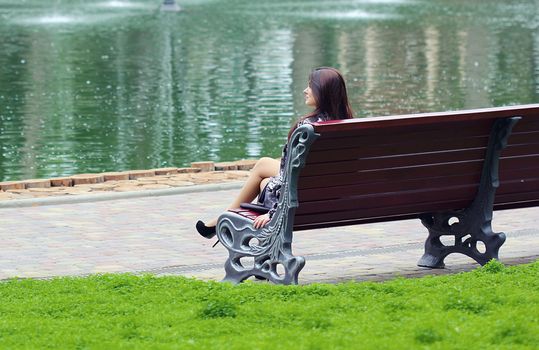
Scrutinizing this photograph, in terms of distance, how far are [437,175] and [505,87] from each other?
16.6m

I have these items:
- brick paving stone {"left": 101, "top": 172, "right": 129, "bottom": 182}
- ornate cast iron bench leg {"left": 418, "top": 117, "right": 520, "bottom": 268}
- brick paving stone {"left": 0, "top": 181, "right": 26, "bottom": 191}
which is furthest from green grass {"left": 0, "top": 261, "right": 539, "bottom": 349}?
brick paving stone {"left": 101, "top": 172, "right": 129, "bottom": 182}

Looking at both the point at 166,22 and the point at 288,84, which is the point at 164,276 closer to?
the point at 288,84

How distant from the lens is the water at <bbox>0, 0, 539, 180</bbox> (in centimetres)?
1713

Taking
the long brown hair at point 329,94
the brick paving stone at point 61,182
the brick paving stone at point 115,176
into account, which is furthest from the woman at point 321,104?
the brick paving stone at point 115,176

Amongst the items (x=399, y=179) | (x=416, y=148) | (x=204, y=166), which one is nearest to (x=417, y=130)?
(x=416, y=148)

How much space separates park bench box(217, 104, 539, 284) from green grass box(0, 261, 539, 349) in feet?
1.69

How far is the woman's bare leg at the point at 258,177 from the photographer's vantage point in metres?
7.98

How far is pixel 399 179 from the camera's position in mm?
7785

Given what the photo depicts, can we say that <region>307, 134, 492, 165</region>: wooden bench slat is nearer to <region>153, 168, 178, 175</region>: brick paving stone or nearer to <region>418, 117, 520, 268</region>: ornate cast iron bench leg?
<region>418, 117, 520, 268</region>: ornate cast iron bench leg

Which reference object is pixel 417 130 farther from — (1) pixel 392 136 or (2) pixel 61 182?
(2) pixel 61 182

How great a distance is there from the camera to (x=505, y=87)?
24.1 meters

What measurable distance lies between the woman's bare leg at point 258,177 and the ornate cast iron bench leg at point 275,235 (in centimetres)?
28

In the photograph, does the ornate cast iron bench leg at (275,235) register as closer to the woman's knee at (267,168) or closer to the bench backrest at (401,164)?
the bench backrest at (401,164)

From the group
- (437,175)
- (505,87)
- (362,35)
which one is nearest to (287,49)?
(362,35)
